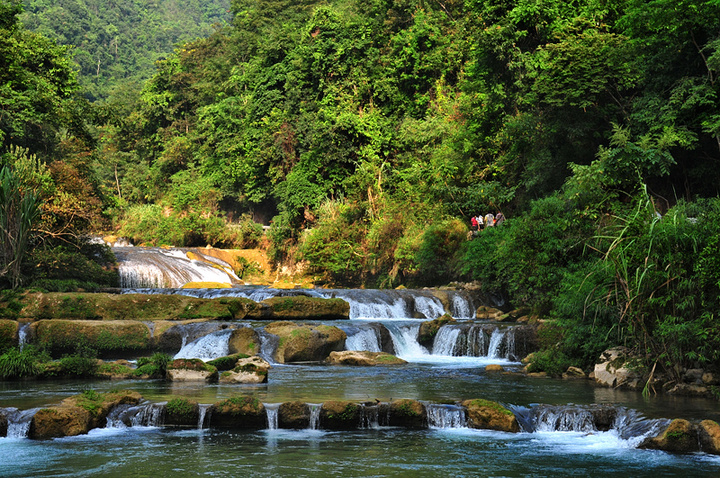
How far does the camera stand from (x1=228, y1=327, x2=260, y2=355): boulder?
15625 mm

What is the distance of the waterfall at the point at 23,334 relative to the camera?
1504 cm

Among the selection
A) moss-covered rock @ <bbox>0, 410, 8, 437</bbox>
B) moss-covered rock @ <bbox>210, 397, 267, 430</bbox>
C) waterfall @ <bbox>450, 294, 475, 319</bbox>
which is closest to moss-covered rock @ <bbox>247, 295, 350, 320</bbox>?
waterfall @ <bbox>450, 294, 475, 319</bbox>

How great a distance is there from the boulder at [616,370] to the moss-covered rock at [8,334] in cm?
1183

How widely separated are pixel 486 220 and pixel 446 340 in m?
7.23

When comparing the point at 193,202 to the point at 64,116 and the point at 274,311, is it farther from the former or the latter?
the point at 274,311

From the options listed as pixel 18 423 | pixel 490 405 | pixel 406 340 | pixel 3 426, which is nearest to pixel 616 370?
pixel 490 405

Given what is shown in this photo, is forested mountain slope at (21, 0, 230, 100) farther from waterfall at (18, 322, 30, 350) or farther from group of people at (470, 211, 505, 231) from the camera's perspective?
waterfall at (18, 322, 30, 350)

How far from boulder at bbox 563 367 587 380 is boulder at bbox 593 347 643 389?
26.1 inches

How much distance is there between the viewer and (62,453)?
837 centimetres

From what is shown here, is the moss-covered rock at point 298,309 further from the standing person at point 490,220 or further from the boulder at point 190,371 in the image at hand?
the standing person at point 490,220

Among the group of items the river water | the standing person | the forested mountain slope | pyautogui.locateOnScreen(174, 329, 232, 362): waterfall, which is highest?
the forested mountain slope

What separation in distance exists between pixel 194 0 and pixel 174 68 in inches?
2533

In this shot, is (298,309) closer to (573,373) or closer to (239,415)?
(573,373)

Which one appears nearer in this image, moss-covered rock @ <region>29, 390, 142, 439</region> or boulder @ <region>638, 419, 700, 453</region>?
boulder @ <region>638, 419, 700, 453</region>
